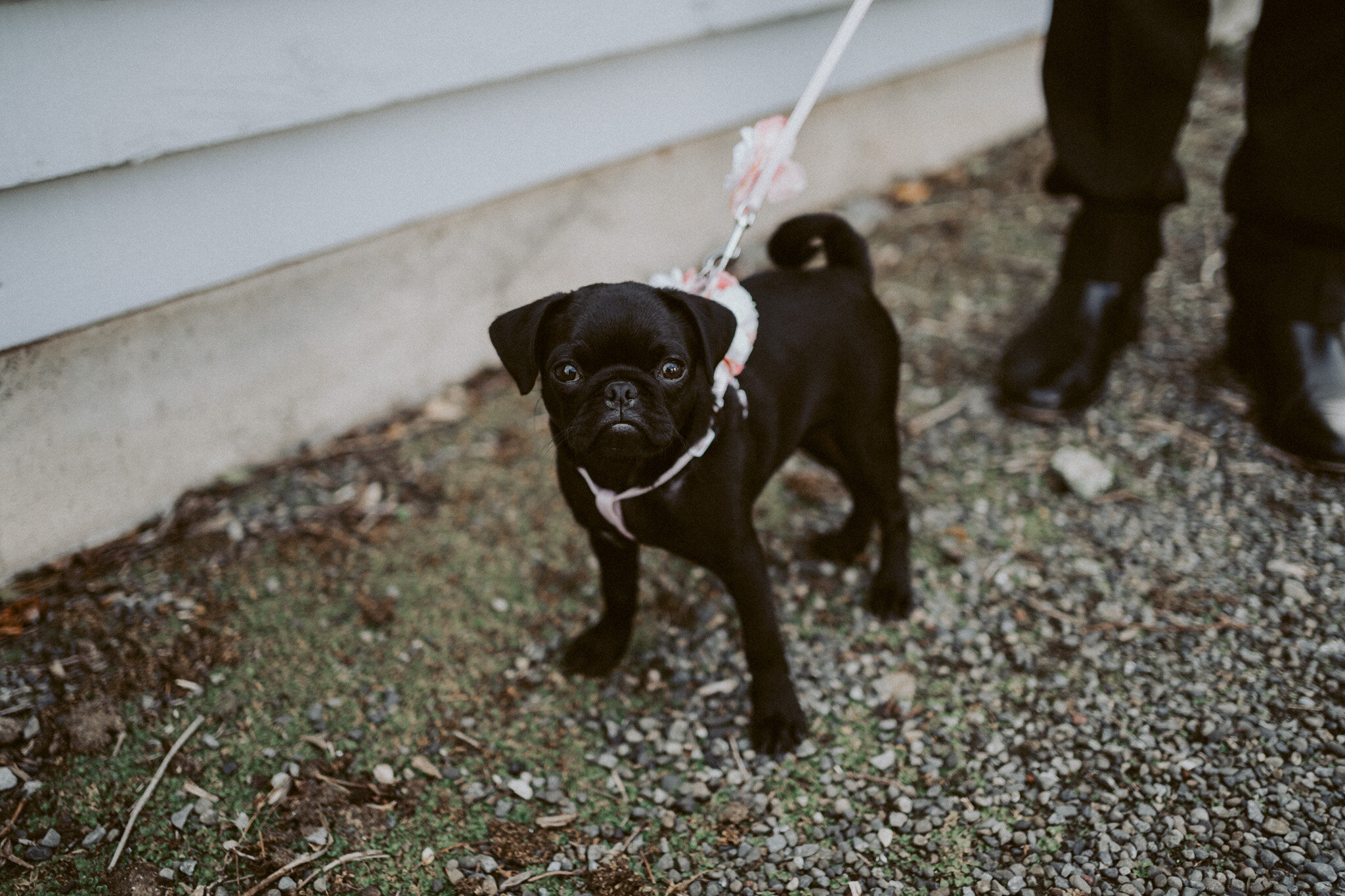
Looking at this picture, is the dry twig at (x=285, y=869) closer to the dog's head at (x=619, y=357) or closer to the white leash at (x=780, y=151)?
the dog's head at (x=619, y=357)

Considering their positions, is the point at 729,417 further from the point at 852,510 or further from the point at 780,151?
the point at 852,510

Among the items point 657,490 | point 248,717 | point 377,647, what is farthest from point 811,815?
point 248,717

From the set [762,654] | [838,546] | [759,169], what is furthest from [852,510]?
[759,169]

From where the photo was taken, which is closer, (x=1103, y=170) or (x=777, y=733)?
(x=777, y=733)

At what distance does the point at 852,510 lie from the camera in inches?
108

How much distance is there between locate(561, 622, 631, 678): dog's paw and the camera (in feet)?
8.11

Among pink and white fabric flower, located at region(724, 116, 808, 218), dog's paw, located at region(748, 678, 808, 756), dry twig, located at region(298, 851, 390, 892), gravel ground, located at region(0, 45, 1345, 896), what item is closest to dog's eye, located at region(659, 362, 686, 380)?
pink and white fabric flower, located at region(724, 116, 808, 218)

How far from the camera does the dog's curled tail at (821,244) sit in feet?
7.54

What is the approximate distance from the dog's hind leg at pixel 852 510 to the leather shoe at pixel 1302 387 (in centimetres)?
136

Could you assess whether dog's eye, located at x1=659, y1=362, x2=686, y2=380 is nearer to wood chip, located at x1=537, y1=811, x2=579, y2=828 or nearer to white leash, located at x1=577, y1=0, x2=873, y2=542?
white leash, located at x1=577, y1=0, x2=873, y2=542

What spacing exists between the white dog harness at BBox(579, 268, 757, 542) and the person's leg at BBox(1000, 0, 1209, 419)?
1.55m

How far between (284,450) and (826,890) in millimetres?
2287

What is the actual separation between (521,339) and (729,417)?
496mm

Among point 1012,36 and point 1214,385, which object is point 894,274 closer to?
point 1214,385
